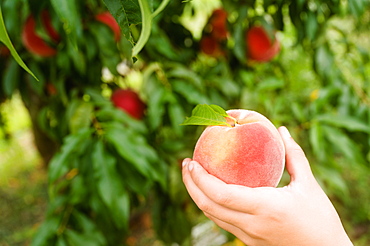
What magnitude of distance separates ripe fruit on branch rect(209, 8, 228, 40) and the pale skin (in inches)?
35.5

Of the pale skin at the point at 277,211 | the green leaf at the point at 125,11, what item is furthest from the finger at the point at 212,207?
the green leaf at the point at 125,11

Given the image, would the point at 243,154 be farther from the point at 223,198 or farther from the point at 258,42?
the point at 258,42

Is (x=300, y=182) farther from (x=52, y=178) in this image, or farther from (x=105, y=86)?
(x=105, y=86)

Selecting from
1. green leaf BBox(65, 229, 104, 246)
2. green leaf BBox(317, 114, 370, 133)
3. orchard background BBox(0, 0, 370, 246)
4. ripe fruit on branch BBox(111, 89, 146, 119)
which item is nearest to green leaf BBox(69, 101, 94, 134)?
orchard background BBox(0, 0, 370, 246)

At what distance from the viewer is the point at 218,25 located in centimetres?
134

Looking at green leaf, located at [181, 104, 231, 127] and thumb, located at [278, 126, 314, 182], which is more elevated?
green leaf, located at [181, 104, 231, 127]

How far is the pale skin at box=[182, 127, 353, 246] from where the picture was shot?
490mm

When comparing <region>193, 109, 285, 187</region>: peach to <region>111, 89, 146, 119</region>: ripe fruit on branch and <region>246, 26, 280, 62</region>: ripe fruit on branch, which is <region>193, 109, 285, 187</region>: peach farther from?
<region>246, 26, 280, 62</region>: ripe fruit on branch

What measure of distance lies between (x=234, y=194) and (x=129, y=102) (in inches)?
30.4

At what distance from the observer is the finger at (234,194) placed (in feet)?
1.60

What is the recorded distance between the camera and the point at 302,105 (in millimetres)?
1299

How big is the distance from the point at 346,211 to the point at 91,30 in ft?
6.53

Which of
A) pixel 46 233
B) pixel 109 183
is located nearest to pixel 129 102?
pixel 109 183

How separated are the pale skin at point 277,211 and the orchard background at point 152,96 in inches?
14.5
